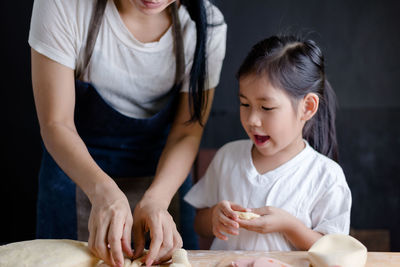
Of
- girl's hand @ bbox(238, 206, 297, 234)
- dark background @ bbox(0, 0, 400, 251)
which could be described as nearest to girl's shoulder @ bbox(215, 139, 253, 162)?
girl's hand @ bbox(238, 206, 297, 234)

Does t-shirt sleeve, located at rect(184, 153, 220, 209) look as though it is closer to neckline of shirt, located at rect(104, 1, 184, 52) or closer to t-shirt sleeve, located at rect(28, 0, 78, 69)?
neckline of shirt, located at rect(104, 1, 184, 52)

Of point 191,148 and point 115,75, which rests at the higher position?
point 115,75

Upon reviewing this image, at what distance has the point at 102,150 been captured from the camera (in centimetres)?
137

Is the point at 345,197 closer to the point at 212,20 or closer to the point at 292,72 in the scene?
the point at 292,72

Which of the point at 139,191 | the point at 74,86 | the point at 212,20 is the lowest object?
the point at 139,191

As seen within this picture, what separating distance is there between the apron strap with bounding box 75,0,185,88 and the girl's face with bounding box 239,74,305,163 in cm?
21

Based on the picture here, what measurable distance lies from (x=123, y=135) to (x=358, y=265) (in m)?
0.75

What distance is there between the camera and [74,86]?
3.84 feet

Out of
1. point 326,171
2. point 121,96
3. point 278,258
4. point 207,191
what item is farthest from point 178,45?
point 278,258

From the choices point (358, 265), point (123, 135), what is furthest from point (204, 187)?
point (358, 265)

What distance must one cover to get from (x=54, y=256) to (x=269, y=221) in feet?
1.61

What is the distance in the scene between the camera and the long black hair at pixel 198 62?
4.03ft

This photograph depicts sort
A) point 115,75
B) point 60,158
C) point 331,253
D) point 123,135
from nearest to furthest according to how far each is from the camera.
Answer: point 331,253
point 60,158
point 115,75
point 123,135

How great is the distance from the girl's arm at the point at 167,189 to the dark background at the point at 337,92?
90cm
